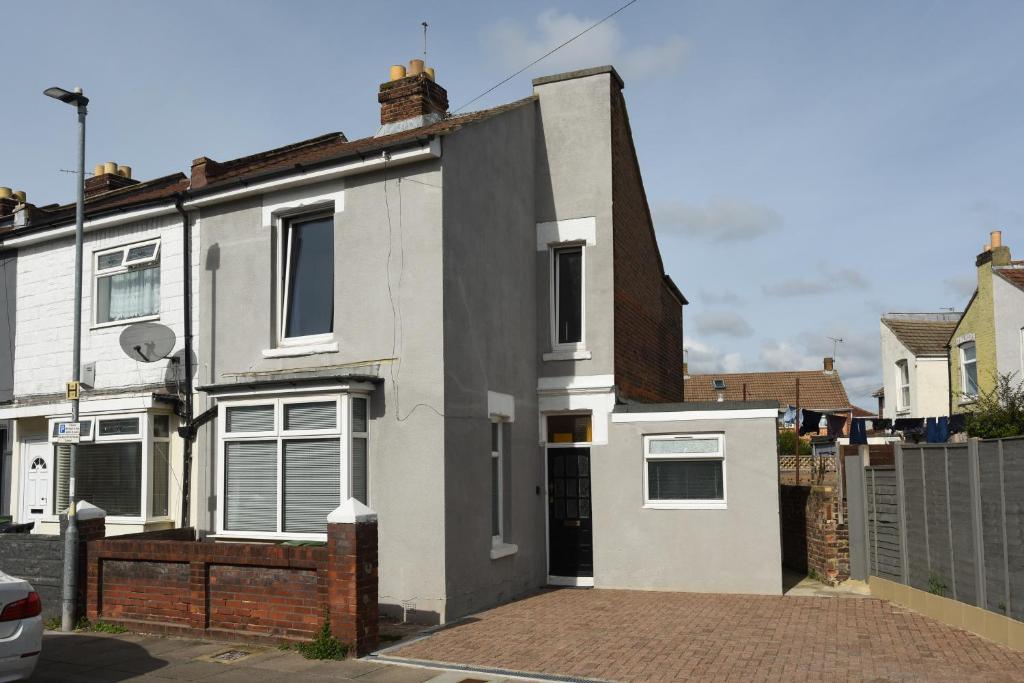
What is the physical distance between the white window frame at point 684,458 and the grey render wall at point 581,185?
1.48m

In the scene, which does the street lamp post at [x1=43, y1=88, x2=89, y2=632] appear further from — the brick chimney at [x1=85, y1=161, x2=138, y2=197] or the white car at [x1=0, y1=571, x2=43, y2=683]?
the brick chimney at [x1=85, y1=161, x2=138, y2=197]

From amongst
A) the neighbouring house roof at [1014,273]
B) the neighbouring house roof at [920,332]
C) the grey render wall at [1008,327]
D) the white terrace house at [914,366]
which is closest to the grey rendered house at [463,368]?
the grey render wall at [1008,327]

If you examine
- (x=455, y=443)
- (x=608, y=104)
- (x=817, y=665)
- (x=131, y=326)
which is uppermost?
(x=608, y=104)

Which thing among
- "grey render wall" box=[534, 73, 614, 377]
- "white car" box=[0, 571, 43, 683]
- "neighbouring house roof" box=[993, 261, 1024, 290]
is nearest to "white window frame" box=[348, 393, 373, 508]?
"white car" box=[0, 571, 43, 683]

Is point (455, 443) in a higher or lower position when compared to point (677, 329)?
lower

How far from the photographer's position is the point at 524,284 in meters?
13.9

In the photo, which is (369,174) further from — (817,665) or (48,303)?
(817,665)

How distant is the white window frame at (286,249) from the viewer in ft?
39.3

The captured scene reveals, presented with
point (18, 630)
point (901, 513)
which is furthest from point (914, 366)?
point (18, 630)

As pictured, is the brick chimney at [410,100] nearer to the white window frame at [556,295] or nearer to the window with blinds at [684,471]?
the white window frame at [556,295]

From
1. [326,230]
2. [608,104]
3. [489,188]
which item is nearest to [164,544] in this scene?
[326,230]

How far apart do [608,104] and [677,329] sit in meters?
6.53

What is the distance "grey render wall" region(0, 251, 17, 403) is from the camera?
14.9 meters

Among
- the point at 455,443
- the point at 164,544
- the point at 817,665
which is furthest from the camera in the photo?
the point at 455,443
